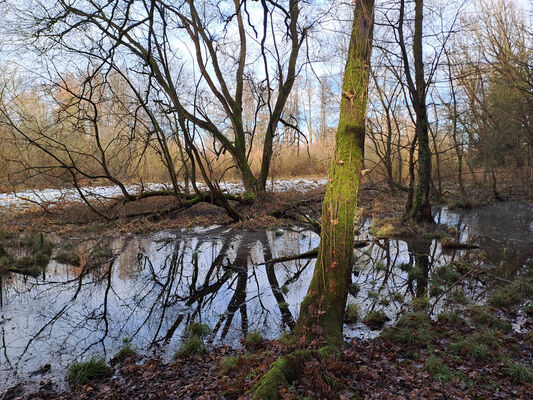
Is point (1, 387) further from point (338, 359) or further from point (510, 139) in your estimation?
point (510, 139)

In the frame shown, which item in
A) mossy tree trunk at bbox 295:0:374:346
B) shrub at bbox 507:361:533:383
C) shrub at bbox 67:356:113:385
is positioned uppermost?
mossy tree trunk at bbox 295:0:374:346

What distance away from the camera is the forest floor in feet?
11.1

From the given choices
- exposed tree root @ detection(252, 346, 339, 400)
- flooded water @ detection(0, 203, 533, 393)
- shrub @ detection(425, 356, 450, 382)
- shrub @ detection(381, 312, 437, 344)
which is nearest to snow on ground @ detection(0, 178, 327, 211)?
flooded water @ detection(0, 203, 533, 393)

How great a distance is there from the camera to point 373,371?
12.7 ft

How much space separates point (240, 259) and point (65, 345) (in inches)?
195

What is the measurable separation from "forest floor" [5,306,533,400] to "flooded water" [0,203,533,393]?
498 mm

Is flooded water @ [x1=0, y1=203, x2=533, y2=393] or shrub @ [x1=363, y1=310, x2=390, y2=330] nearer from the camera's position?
flooded water @ [x1=0, y1=203, x2=533, y2=393]

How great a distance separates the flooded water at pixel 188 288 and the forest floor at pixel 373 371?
498 mm

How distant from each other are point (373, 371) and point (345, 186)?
2.00 metres

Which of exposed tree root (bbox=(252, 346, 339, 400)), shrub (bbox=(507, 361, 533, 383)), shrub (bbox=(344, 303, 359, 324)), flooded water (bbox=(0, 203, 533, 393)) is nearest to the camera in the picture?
exposed tree root (bbox=(252, 346, 339, 400))

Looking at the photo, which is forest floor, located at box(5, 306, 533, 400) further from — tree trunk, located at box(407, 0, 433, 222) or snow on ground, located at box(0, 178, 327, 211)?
snow on ground, located at box(0, 178, 327, 211)

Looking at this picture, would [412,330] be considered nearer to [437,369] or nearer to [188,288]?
[437,369]

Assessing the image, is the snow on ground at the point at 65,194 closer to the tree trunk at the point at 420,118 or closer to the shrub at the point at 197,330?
the tree trunk at the point at 420,118

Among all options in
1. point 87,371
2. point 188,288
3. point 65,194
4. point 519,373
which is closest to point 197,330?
point 87,371
